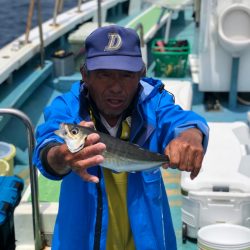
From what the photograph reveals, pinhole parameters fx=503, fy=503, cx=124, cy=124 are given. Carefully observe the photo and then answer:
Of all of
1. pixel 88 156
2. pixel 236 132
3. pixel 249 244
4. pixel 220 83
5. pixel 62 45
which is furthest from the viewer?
pixel 62 45

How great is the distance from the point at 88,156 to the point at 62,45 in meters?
6.22

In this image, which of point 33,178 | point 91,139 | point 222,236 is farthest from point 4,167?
point 91,139

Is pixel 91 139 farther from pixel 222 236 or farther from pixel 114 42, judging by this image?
pixel 222 236

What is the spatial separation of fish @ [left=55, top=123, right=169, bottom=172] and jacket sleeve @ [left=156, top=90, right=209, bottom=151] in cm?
13

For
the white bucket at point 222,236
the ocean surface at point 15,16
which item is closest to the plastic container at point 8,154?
the white bucket at point 222,236

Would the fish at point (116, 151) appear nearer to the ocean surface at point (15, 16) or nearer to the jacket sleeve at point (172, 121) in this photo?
the jacket sleeve at point (172, 121)

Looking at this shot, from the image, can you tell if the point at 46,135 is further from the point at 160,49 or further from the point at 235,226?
the point at 160,49

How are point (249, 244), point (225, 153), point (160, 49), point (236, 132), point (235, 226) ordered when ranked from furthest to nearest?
point (160, 49) < point (236, 132) < point (225, 153) < point (235, 226) < point (249, 244)

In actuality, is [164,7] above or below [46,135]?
below

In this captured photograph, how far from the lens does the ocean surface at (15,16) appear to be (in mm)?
16828

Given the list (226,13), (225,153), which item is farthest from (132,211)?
(226,13)

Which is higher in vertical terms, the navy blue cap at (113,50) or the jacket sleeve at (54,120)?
the navy blue cap at (113,50)

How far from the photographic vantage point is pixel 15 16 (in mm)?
19875

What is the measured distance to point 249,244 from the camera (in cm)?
278
